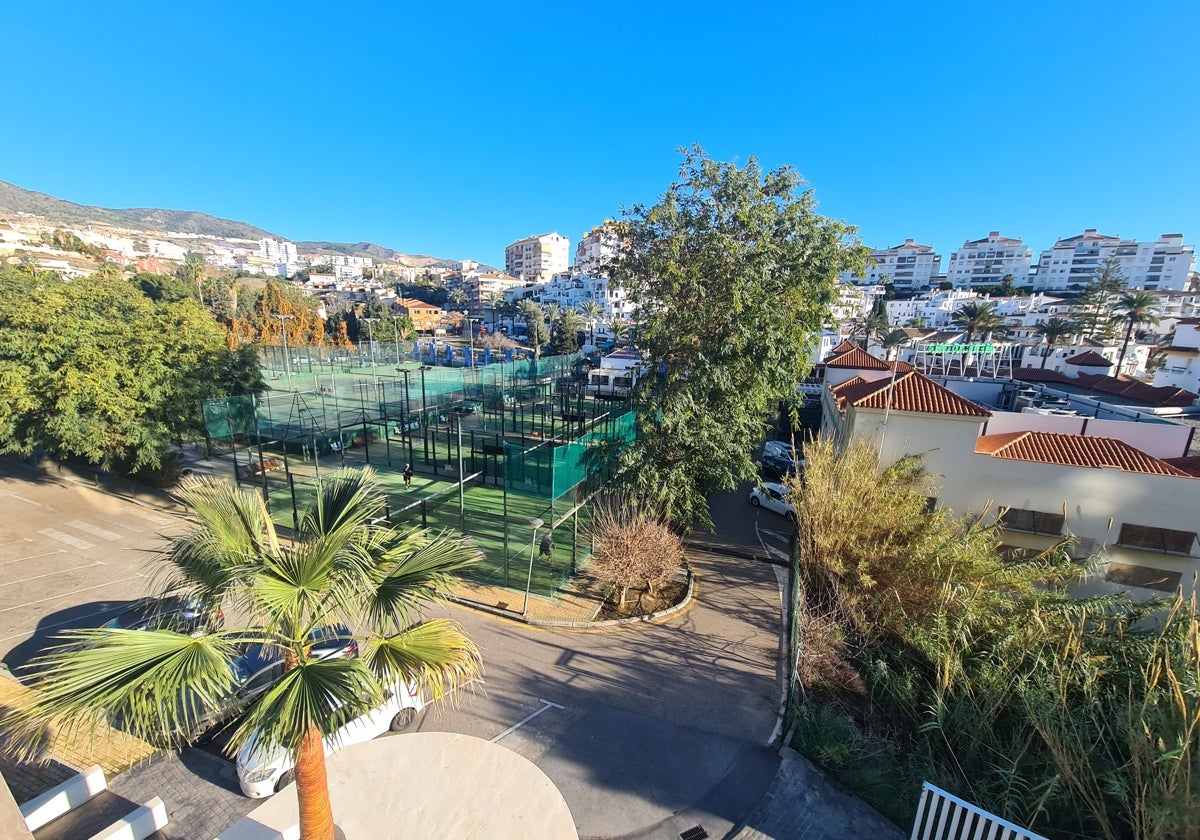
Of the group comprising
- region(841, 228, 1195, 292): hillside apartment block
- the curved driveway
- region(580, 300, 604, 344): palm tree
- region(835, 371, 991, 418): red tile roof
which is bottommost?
the curved driveway

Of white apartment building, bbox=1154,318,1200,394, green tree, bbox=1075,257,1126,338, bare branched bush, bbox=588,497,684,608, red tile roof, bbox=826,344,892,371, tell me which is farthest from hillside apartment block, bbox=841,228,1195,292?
bare branched bush, bbox=588,497,684,608

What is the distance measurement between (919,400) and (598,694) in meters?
12.3

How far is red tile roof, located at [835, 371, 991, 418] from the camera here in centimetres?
1453

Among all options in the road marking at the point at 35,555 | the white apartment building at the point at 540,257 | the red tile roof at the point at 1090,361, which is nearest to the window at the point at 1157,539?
the road marking at the point at 35,555

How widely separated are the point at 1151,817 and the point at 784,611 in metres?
7.25

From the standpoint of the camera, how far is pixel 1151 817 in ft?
18.2

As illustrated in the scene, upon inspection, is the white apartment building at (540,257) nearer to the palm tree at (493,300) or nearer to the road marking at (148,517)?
the palm tree at (493,300)

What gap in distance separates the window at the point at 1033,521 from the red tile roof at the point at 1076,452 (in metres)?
1.49

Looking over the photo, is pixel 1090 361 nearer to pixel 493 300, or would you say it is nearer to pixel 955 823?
pixel 955 823

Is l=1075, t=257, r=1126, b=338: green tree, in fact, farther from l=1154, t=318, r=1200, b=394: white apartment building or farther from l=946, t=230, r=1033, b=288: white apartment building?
l=946, t=230, r=1033, b=288: white apartment building

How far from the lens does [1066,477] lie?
1379 centimetres

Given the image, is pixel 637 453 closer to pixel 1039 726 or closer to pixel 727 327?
pixel 727 327

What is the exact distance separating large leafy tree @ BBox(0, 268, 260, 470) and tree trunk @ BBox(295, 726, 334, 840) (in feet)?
50.2

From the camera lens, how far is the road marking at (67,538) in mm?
14164
